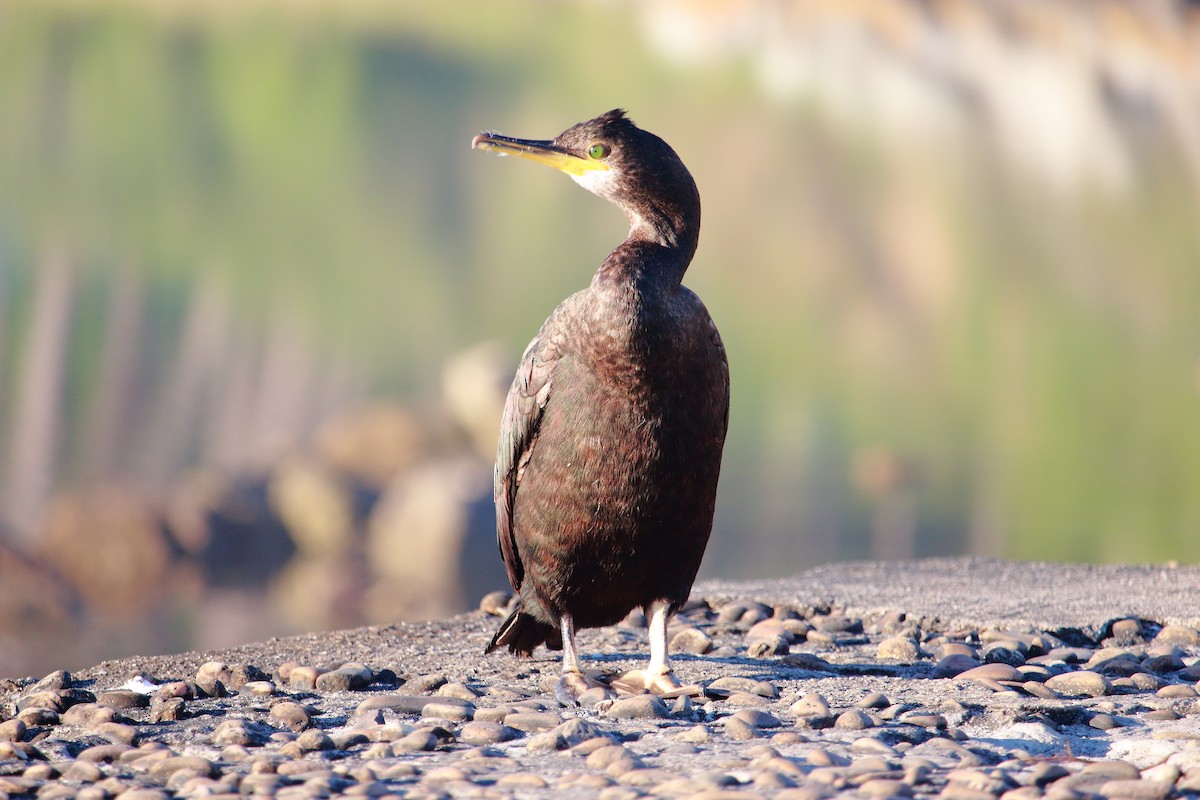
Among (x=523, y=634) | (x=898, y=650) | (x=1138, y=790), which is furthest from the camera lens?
(x=898, y=650)

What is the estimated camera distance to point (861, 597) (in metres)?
4.72

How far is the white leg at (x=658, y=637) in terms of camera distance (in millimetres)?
3363

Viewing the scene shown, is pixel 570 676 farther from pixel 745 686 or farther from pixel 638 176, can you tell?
pixel 638 176

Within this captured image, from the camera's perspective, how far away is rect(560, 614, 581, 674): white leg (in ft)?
11.3

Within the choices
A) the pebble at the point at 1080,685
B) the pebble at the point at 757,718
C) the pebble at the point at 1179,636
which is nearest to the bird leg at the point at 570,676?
the pebble at the point at 757,718

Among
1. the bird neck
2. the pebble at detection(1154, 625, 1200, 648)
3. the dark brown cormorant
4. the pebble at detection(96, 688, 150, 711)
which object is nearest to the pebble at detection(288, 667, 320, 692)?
the pebble at detection(96, 688, 150, 711)

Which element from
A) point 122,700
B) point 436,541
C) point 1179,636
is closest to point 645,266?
point 122,700

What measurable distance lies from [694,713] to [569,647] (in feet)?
1.63

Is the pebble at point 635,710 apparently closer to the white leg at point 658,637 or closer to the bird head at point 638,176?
the white leg at point 658,637

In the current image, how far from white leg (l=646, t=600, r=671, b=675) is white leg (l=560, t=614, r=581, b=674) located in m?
0.20

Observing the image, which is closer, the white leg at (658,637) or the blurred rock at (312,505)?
the white leg at (658,637)

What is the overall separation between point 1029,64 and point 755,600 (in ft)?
22.5

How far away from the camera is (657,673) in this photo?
11.0 ft

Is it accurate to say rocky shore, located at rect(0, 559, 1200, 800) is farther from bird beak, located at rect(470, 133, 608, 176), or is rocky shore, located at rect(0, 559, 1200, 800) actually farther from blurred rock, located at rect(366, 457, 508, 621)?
blurred rock, located at rect(366, 457, 508, 621)
